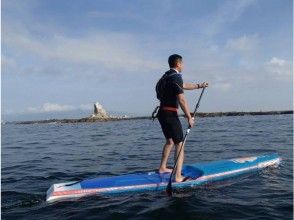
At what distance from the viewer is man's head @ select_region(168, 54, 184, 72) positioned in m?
8.41

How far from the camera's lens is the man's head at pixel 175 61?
8414 mm

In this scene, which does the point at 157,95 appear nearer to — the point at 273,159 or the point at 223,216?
the point at 223,216

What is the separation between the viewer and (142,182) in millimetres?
8625

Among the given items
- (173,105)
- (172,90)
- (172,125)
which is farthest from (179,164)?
(172,90)

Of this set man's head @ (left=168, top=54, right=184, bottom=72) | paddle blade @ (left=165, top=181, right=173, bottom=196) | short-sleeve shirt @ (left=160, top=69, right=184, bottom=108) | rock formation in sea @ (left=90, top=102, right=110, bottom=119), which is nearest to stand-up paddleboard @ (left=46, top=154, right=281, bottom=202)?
paddle blade @ (left=165, top=181, right=173, bottom=196)

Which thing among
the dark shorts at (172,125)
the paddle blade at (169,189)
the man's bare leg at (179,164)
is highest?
the dark shorts at (172,125)

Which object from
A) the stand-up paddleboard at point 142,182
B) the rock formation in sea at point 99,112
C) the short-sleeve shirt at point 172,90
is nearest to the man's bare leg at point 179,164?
the stand-up paddleboard at point 142,182

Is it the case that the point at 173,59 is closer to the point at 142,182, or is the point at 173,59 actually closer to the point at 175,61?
the point at 175,61

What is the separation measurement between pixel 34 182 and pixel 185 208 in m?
5.05

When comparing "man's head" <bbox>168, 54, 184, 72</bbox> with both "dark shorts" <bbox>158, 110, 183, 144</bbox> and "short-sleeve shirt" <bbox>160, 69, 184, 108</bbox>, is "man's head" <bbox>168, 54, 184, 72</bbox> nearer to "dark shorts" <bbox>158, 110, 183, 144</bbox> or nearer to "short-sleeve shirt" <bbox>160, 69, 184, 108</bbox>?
"short-sleeve shirt" <bbox>160, 69, 184, 108</bbox>

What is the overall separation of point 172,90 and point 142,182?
7.53ft

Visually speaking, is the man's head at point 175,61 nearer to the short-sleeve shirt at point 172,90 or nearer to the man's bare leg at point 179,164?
the short-sleeve shirt at point 172,90

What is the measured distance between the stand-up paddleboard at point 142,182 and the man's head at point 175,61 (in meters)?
2.67

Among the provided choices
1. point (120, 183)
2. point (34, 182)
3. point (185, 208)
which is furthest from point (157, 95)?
point (34, 182)
